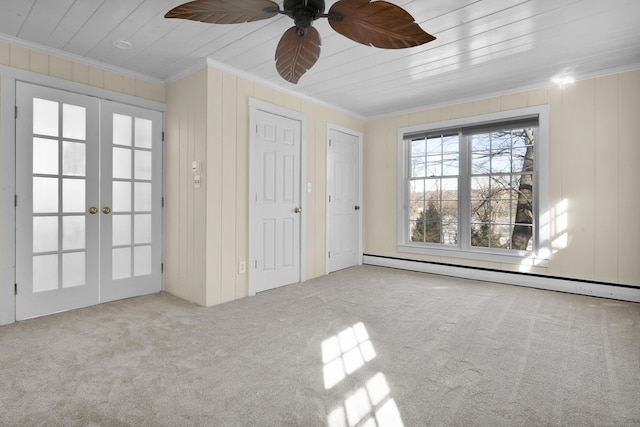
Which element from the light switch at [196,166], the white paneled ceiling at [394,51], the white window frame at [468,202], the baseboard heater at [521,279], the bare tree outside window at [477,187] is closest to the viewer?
the white paneled ceiling at [394,51]

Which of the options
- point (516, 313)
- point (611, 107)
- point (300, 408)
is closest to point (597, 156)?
point (611, 107)

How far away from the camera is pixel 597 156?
3744mm

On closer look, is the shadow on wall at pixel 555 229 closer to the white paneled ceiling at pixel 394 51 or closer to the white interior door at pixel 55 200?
the white paneled ceiling at pixel 394 51

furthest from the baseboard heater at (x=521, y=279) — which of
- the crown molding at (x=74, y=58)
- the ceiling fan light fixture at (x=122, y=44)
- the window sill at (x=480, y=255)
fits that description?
the ceiling fan light fixture at (x=122, y=44)

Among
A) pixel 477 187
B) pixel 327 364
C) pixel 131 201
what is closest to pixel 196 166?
pixel 131 201

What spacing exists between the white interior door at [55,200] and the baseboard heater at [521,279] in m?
4.06

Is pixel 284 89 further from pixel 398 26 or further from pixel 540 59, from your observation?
pixel 540 59

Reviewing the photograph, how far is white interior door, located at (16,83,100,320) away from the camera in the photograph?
9.91ft

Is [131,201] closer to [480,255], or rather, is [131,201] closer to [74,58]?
[74,58]

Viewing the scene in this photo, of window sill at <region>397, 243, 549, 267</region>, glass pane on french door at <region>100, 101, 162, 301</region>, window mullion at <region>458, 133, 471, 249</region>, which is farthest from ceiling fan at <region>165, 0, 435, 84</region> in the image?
window sill at <region>397, 243, 549, 267</region>

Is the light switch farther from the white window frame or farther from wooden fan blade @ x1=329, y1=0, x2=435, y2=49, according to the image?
the white window frame

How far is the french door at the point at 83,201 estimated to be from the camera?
10.0 feet

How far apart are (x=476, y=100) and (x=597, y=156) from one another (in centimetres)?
158

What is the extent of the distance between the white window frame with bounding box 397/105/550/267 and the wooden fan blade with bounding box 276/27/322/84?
2969mm
